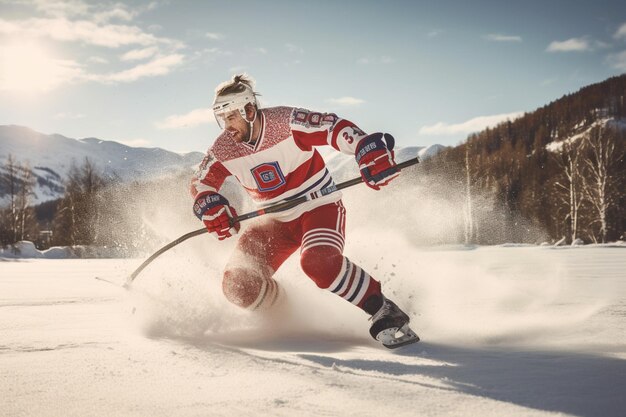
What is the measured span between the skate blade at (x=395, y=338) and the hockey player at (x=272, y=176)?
Answer: 24.2 inches

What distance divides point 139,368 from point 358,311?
6.17ft

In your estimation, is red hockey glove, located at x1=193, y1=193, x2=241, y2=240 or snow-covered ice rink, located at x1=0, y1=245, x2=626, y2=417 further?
red hockey glove, located at x1=193, y1=193, x2=241, y2=240

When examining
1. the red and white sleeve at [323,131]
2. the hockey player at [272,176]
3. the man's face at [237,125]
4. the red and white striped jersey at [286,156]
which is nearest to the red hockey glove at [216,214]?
the hockey player at [272,176]

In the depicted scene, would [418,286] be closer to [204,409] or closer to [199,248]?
[199,248]

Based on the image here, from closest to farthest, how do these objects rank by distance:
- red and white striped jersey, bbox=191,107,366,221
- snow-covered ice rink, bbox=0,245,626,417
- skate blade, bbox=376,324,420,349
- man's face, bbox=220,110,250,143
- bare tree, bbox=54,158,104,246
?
snow-covered ice rink, bbox=0,245,626,417
skate blade, bbox=376,324,420,349
red and white striped jersey, bbox=191,107,366,221
man's face, bbox=220,110,250,143
bare tree, bbox=54,158,104,246

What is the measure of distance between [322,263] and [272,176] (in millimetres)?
960

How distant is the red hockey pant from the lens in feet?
8.95

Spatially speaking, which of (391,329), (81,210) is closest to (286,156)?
(391,329)

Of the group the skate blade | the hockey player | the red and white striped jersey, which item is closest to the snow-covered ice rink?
the skate blade

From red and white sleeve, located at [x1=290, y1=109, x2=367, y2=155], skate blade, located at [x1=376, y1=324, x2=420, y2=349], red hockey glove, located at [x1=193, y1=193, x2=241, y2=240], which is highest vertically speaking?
red and white sleeve, located at [x1=290, y1=109, x2=367, y2=155]

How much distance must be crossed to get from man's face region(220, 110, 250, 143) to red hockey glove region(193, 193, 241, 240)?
20.0 inches

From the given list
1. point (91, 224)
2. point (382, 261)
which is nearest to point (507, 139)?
point (91, 224)

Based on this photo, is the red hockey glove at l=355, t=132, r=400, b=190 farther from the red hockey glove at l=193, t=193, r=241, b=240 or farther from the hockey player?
the red hockey glove at l=193, t=193, r=241, b=240

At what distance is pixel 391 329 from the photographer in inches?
100
